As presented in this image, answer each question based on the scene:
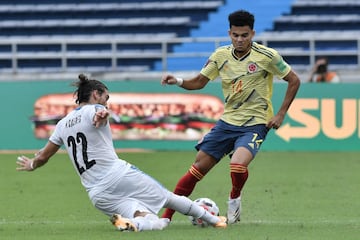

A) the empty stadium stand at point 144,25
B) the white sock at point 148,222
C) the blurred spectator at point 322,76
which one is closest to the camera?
the white sock at point 148,222

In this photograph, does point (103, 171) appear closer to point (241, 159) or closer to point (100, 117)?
point (100, 117)

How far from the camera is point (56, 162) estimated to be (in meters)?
18.9

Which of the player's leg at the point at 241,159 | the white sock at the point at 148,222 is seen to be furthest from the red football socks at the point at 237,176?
the white sock at the point at 148,222

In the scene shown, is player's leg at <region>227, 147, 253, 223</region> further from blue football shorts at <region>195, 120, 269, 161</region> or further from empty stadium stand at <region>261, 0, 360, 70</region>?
empty stadium stand at <region>261, 0, 360, 70</region>

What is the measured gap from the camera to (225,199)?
1277 centimetres

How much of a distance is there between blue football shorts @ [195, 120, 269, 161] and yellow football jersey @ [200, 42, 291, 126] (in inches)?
2.4

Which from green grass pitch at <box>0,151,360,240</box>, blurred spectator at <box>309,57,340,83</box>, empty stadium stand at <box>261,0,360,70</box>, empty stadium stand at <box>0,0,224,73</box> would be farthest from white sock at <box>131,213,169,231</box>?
empty stadium stand at <box>0,0,224,73</box>

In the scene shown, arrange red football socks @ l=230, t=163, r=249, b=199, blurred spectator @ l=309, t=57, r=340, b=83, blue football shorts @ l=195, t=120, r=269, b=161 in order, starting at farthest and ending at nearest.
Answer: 1. blurred spectator @ l=309, t=57, r=340, b=83
2. blue football shorts @ l=195, t=120, r=269, b=161
3. red football socks @ l=230, t=163, r=249, b=199

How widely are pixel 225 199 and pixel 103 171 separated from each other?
3981 millimetres

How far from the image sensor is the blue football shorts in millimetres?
10054

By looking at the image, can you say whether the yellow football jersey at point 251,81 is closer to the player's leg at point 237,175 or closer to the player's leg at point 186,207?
the player's leg at point 237,175

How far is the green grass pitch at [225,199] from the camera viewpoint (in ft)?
29.8

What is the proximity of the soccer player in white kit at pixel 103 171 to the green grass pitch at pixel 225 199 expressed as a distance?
234mm

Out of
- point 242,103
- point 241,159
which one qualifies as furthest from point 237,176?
point 242,103
